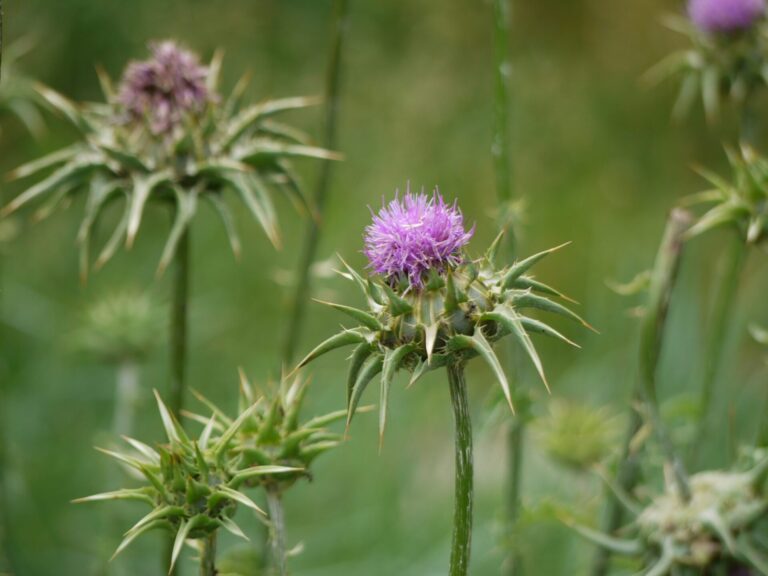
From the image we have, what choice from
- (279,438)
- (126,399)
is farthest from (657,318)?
(126,399)

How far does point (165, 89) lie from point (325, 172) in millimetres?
473

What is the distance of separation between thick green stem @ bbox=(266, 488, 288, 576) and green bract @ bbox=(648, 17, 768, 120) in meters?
1.58

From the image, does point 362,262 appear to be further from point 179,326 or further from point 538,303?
point 538,303

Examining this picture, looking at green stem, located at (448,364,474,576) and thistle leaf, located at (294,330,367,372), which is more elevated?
thistle leaf, located at (294,330,367,372)

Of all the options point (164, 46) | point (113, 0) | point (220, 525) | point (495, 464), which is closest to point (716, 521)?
point (220, 525)

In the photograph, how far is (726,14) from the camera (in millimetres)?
2814

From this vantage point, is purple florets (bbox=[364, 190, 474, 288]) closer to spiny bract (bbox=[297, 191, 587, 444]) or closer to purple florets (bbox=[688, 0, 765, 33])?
spiny bract (bbox=[297, 191, 587, 444])

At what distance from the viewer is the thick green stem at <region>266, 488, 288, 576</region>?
1718 millimetres

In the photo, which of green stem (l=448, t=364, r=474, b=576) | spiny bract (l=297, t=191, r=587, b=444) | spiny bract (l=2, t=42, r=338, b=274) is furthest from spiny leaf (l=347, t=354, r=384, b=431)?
spiny bract (l=2, t=42, r=338, b=274)

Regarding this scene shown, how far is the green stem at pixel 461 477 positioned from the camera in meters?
1.60

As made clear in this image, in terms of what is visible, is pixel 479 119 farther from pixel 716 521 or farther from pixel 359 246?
pixel 716 521

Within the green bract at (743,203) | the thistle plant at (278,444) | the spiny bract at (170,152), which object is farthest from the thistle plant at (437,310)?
the green bract at (743,203)

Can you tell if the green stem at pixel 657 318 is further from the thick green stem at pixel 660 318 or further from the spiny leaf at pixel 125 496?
the spiny leaf at pixel 125 496

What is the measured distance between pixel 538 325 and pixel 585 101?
17.7ft
